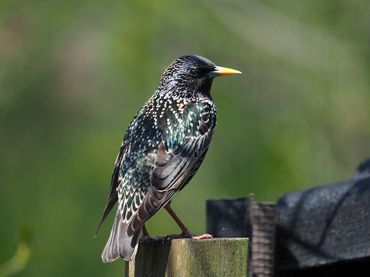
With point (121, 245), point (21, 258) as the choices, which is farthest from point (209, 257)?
point (21, 258)

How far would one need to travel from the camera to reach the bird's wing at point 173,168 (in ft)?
14.8

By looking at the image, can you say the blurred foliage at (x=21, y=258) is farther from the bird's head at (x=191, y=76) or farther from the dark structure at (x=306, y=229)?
the bird's head at (x=191, y=76)

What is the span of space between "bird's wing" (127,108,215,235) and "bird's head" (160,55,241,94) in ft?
1.22

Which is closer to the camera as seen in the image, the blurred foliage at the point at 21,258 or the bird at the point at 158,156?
the blurred foliage at the point at 21,258

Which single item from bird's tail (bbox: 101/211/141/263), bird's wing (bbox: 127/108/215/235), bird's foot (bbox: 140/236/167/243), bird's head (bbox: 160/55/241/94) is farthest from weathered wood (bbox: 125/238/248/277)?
bird's head (bbox: 160/55/241/94)

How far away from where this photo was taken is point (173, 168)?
4.73 m

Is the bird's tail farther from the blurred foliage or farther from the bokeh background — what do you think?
the bokeh background

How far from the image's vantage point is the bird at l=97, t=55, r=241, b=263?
4457 mm

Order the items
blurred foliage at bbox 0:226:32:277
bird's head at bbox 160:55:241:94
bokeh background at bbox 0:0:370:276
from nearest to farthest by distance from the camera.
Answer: blurred foliage at bbox 0:226:32:277
bird's head at bbox 160:55:241:94
bokeh background at bbox 0:0:370:276

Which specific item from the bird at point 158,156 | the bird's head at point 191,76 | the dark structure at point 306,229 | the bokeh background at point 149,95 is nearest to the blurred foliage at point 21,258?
the bird at point 158,156

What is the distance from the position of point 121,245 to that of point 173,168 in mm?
715

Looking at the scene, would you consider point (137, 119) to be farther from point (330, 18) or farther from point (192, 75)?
point (330, 18)

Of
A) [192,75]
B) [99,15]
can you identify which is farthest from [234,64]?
[192,75]

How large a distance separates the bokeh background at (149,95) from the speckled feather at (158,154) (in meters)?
4.19
